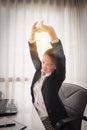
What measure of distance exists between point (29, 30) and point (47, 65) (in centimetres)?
97

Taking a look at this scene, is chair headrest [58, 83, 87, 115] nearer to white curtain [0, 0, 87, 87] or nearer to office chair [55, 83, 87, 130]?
office chair [55, 83, 87, 130]

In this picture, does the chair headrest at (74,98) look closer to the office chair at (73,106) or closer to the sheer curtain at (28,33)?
the office chair at (73,106)

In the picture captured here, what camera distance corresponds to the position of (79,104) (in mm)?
1628

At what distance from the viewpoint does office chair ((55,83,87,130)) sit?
59.0 inches

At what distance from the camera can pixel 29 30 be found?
241cm

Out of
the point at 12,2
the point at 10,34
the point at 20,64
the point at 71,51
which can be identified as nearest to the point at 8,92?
the point at 20,64

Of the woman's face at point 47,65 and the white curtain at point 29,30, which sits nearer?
the woman's face at point 47,65

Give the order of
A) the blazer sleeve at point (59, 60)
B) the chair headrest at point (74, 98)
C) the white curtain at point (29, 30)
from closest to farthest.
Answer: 1. the blazer sleeve at point (59, 60)
2. the chair headrest at point (74, 98)
3. the white curtain at point (29, 30)

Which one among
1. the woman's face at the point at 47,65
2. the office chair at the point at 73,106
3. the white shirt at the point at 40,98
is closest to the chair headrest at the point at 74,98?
the office chair at the point at 73,106

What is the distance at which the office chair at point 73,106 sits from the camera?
1.50m

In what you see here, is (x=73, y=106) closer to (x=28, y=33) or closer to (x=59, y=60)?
(x=59, y=60)

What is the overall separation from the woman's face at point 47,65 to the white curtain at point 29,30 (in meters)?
0.82

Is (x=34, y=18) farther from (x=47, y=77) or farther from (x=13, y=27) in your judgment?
(x=47, y=77)

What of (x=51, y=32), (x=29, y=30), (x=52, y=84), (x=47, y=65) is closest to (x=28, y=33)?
(x=29, y=30)
